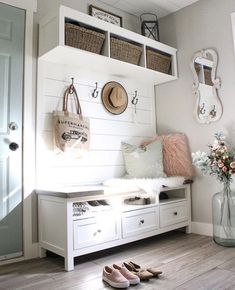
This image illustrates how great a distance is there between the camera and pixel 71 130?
2.38 metres

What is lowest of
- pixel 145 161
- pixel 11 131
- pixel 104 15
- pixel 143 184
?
pixel 143 184

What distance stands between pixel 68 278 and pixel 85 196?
535 mm

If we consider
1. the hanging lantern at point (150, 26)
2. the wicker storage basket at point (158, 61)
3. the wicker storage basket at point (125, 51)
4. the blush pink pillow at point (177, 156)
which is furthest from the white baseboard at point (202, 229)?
the hanging lantern at point (150, 26)

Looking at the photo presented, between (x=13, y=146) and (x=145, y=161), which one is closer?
(x=13, y=146)

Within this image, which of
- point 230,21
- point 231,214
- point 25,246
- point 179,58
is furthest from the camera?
point 179,58

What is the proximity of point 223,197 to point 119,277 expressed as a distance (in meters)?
1.22

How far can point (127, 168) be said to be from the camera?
284cm

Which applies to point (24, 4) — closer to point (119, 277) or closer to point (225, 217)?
point (119, 277)

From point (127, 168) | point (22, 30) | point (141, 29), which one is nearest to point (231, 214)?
point (127, 168)

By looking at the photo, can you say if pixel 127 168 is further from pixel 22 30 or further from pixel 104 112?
pixel 22 30

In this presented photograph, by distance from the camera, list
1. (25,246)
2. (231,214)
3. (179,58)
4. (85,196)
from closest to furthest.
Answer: (85,196), (25,246), (231,214), (179,58)

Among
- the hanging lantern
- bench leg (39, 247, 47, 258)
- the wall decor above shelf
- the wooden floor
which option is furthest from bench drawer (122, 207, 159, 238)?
the hanging lantern

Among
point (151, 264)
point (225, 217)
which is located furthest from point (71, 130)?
point (225, 217)

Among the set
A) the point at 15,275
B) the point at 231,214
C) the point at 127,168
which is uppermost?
the point at 127,168
